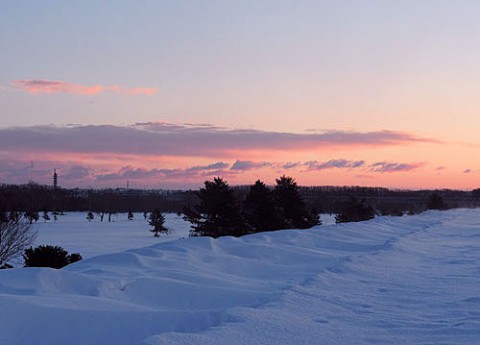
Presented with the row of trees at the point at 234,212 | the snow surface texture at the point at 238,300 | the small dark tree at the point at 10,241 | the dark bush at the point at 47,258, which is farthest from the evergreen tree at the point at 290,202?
the snow surface texture at the point at 238,300

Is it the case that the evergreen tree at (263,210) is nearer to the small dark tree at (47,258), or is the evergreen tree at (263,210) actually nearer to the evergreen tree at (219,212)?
the evergreen tree at (219,212)

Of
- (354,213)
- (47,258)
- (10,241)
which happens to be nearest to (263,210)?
(10,241)

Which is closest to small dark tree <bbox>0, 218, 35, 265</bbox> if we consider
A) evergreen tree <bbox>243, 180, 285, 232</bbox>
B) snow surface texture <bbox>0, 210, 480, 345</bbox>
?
evergreen tree <bbox>243, 180, 285, 232</bbox>

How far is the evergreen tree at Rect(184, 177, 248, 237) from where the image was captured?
2752 cm

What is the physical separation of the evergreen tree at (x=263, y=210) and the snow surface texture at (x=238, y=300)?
57.9 ft

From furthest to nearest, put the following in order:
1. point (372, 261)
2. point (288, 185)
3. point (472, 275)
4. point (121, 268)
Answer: point (288, 185), point (372, 261), point (472, 275), point (121, 268)

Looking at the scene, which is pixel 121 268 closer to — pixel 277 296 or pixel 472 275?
pixel 277 296

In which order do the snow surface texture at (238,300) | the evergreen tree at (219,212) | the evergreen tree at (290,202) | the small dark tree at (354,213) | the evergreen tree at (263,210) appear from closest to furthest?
the snow surface texture at (238,300)
the evergreen tree at (219,212)
the evergreen tree at (263,210)
the evergreen tree at (290,202)
the small dark tree at (354,213)

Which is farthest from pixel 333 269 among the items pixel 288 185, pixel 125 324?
pixel 288 185

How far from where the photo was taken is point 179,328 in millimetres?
5176

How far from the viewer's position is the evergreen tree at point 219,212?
2752 cm

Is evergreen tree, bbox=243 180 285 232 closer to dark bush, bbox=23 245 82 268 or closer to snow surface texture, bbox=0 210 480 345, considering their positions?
dark bush, bbox=23 245 82 268

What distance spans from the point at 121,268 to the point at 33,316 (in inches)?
130

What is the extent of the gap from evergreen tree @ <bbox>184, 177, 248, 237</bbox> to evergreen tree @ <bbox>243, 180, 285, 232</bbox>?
1.14 meters
